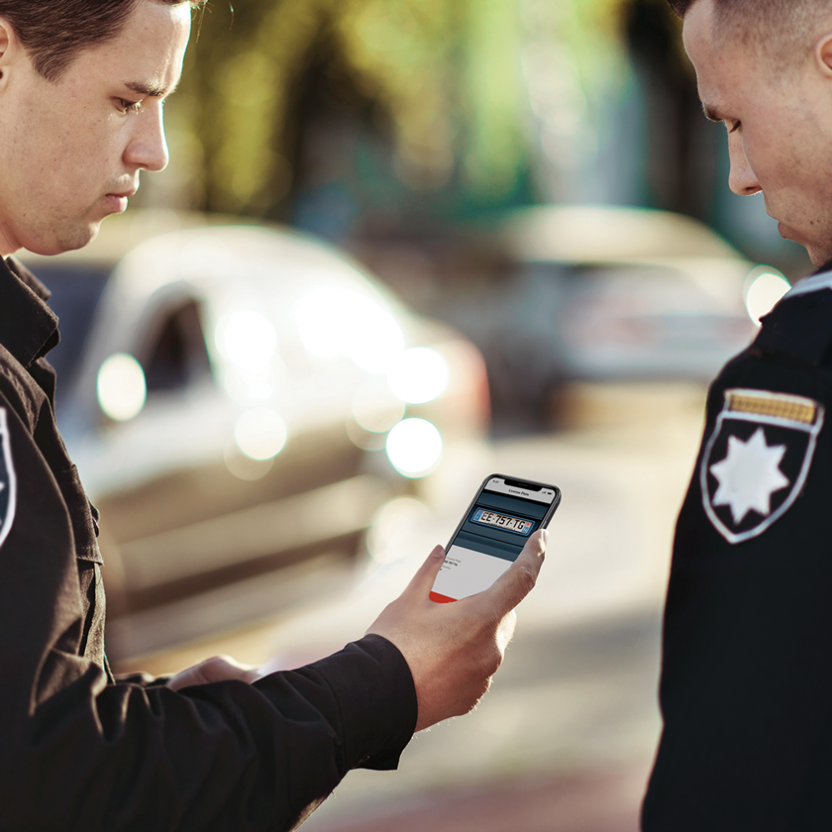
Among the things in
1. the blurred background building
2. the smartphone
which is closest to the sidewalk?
the smartphone

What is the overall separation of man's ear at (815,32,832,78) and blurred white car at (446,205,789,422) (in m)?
8.82

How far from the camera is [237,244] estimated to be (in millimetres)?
5301

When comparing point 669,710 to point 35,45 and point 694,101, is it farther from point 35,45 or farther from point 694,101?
point 694,101

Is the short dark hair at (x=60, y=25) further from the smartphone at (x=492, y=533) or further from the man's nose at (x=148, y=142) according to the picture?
the smartphone at (x=492, y=533)

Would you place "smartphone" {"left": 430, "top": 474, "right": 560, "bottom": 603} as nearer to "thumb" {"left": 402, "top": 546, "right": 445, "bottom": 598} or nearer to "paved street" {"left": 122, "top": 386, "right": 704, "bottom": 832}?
"thumb" {"left": 402, "top": 546, "right": 445, "bottom": 598}

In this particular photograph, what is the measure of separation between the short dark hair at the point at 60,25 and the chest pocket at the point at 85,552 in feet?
1.79

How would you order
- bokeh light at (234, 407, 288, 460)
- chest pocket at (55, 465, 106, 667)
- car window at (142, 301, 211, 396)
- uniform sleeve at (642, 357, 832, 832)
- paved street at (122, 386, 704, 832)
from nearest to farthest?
1. uniform sleeve at (642, 357, 832, 832)
2. chest pocket at (55, 465, 106, 667)
3. paved street at (122, 386, 704, 832)
4. car window at (142, 301, 211, 396)
5. bokeh light at (234, 407, 288, 460)

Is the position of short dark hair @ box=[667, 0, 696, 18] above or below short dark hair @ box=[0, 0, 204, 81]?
below

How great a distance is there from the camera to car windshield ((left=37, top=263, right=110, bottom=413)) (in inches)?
158

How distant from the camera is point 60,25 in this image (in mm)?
1443

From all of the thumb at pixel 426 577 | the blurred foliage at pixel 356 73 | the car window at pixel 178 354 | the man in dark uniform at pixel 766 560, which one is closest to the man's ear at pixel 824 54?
the man in dark uniform at pixel 766 560

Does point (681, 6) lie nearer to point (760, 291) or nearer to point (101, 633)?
point (101, 633)

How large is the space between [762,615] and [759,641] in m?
0.03

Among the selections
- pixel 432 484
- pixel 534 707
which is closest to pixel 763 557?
pixel 534 707
